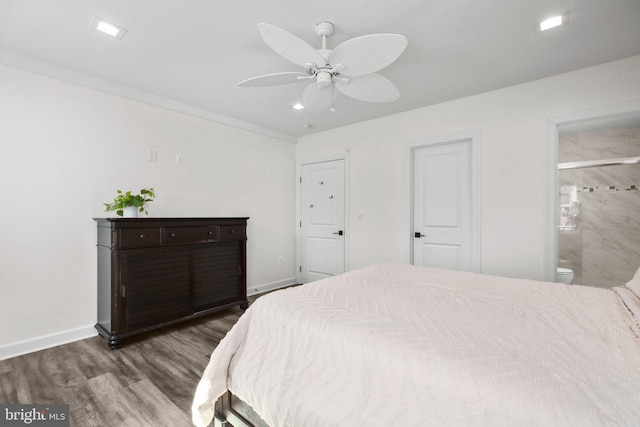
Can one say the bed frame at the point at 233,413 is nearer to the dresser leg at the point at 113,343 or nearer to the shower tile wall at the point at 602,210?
the dresser leg at the point at 113,343

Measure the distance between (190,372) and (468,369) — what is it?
1975 mm

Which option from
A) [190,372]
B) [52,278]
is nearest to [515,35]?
[190,372]

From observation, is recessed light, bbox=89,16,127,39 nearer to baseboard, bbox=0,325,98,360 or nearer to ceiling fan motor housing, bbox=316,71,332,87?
ceiling fan motor housing, bbox=316,71,332,87

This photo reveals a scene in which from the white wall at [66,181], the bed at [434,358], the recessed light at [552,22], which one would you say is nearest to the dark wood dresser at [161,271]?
the white wall at [66,181]

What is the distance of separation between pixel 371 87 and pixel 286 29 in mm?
714

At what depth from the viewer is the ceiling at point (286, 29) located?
178cm

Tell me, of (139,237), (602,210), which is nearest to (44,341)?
(139,237)

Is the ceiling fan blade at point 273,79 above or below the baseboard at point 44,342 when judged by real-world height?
above

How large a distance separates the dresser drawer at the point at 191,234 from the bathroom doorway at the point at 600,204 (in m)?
4.06

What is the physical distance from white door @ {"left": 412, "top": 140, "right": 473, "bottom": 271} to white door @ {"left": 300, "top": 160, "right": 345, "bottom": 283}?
1125 millimetres

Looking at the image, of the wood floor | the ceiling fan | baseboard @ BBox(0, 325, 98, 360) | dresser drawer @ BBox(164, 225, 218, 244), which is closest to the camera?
the ceiling fan

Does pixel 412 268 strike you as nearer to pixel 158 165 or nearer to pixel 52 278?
pixel 158 165

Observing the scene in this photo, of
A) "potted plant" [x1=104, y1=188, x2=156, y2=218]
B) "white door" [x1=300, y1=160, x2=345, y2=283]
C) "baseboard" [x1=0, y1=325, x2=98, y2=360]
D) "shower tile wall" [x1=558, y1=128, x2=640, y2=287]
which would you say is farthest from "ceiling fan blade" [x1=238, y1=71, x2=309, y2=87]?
"shower tile wall" [x1=558, y1=128, x2=640, y2=287]

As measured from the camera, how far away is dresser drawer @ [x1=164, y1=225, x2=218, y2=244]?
280 cm
